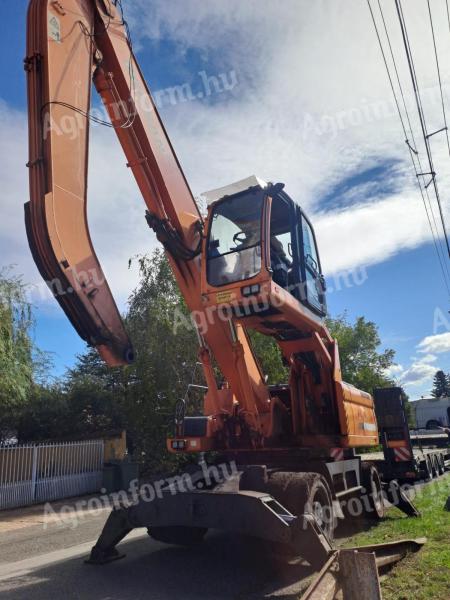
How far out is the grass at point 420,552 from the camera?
4.49 metres

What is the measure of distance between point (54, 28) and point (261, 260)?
360cm

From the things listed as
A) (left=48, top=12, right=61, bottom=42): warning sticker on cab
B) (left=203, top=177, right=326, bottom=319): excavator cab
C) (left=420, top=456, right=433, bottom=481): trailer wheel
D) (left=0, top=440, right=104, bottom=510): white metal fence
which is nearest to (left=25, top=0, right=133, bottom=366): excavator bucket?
(left=48, top=12, right=61, bottom=42): warning sticker on cab

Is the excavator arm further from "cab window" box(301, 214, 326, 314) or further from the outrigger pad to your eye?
the outrigger pad

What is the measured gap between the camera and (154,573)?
5.54 meters

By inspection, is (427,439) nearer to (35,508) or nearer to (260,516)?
(35,508)

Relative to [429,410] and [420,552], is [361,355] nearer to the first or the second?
[429,410]

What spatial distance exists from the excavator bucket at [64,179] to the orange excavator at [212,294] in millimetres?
16

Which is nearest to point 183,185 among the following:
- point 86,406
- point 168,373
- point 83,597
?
point 83,597

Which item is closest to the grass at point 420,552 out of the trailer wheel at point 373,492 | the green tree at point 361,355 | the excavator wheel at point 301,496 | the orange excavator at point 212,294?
the trailer wheel at point 373,492

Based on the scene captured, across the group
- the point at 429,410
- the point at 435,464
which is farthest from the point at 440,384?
the point at 435,464

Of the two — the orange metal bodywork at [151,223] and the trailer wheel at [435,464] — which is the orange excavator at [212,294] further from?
the trailer wheel at [435,464]

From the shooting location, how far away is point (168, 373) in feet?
60.0

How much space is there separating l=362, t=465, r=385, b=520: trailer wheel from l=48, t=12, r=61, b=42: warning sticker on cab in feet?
25.6

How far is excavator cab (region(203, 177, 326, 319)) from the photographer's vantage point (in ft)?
19.7
